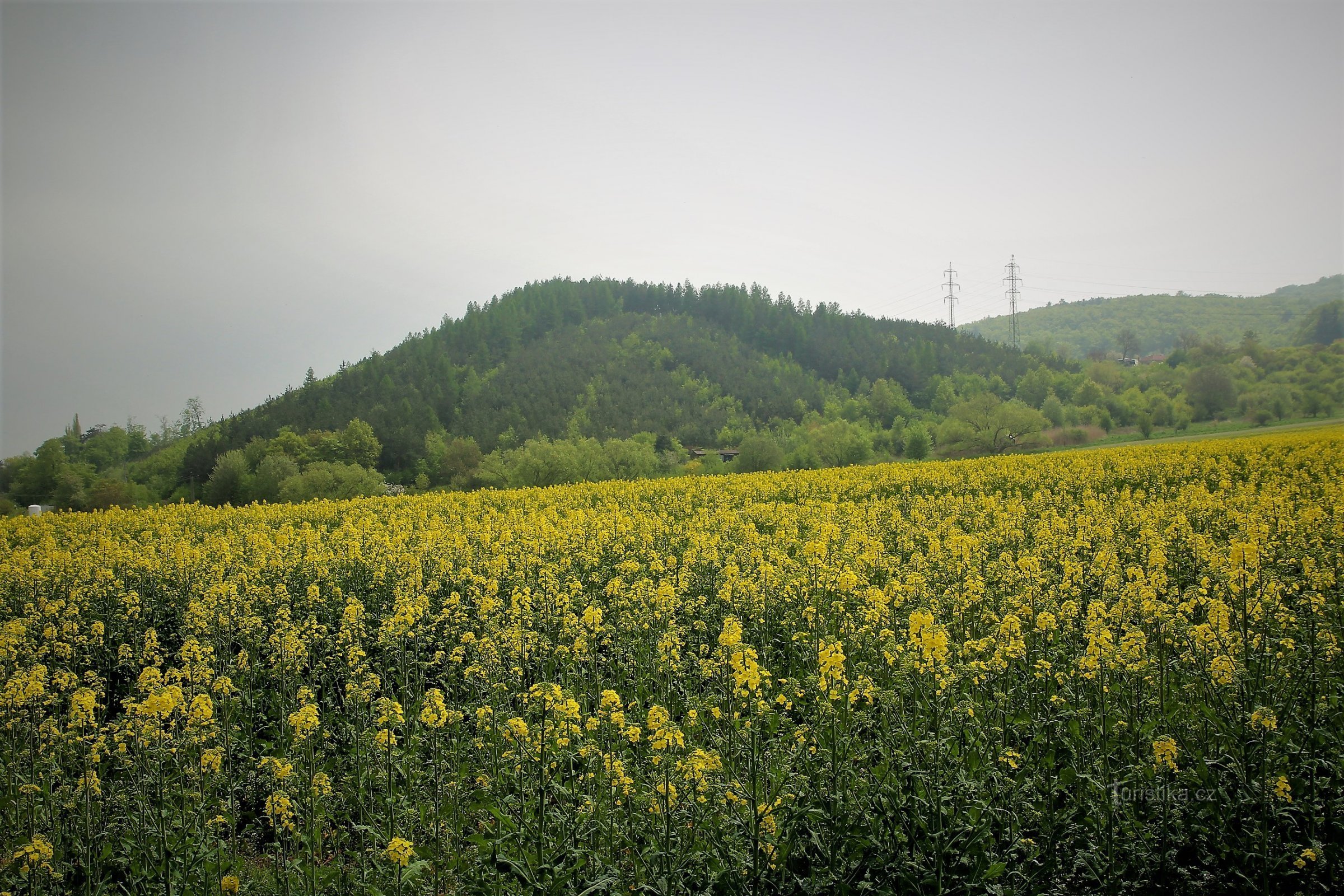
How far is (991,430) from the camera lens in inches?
2697

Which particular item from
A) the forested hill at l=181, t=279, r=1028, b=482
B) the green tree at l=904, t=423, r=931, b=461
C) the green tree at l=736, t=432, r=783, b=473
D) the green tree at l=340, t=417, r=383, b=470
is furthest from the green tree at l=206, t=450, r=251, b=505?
the green tree at l=904, t=423, r=931, b=461

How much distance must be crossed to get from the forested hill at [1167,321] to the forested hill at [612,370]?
36.5 metres

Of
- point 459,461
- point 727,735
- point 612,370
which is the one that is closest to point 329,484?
point 459,461

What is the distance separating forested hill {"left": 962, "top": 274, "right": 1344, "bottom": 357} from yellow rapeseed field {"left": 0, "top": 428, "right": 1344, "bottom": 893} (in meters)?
107

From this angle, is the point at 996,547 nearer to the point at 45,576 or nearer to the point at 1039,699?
the point at 1039,699

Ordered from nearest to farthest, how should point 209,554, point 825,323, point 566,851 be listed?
point 566,851
point 209,554
point 825,323

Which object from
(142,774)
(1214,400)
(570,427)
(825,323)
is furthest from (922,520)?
(825,323)

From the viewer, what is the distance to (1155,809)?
4.39 m

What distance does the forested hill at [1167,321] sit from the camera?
11138 centimetres

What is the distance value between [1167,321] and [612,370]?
5668 inches

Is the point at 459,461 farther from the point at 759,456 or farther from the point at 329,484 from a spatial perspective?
the point at 759,456

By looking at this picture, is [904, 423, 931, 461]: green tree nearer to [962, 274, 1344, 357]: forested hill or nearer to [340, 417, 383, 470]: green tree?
[340, 417, 383, 470]: green tree

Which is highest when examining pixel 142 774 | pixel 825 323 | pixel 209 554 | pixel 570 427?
pixel 825 323

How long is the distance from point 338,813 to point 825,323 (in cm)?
Answer: 11609
